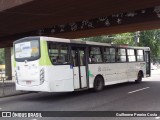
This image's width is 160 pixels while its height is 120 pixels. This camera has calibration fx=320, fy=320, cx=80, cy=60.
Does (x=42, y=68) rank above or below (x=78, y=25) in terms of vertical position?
below

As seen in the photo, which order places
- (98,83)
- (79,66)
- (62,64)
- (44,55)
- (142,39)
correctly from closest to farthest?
(44,55) → (62,64) → (79,66) → (98,83) → (142,39)

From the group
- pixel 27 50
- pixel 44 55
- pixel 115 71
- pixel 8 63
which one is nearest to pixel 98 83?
pixel 115 71

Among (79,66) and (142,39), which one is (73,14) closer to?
(79,66)

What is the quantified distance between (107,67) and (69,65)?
418cm

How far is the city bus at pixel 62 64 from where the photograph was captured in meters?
14.9

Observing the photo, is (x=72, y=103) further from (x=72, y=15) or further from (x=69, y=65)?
(x=72, y=15)

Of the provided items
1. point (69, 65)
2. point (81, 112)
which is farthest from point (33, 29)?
point (81, 112)

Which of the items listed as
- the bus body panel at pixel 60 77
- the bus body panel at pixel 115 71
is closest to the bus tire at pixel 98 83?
the bus body panel at pixel 115 71

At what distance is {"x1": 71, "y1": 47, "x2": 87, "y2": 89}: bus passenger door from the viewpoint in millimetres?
16562

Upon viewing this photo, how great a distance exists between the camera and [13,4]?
17.0 meters

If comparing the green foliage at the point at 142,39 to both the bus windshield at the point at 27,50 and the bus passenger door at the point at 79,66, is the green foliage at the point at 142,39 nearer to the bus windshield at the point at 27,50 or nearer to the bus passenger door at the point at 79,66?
the bus passenger door at the point at 79,66

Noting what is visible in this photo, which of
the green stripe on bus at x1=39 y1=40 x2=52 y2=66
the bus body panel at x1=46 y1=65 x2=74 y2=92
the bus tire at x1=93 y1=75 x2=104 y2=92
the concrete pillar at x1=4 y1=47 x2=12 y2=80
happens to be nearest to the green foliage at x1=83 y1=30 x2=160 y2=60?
the concrete pillar at x1=4 y1=47 x2=12 y2=80

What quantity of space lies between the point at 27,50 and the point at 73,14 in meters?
5.43

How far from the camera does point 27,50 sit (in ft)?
50.9
